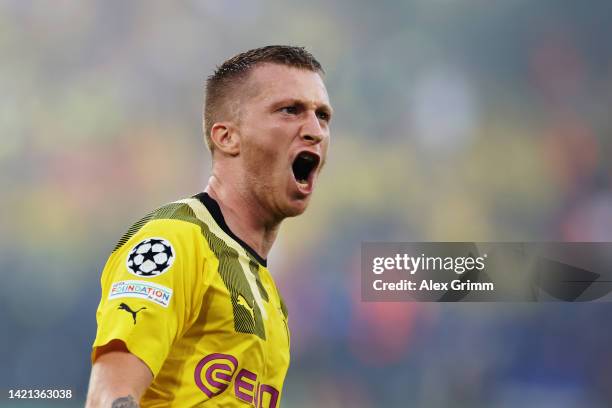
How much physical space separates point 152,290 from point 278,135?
713 millimetres

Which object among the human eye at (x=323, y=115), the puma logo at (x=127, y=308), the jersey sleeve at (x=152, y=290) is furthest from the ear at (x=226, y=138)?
the puma logo at (x=127, y=308)

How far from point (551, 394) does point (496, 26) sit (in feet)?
11.6

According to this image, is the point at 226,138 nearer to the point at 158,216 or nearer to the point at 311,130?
the point at 311,130

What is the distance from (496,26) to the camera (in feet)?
25.5

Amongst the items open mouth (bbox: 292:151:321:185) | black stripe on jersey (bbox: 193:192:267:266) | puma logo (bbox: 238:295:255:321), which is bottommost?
puma logo (bbox: 238:295:255:321)

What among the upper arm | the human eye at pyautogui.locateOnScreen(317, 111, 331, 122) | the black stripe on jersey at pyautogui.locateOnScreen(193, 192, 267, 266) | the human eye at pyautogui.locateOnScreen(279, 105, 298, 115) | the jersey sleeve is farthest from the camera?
the human eye at pyautogui.locateOnScreen(317, 111, 331, 122)

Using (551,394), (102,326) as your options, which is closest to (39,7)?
(551,394)

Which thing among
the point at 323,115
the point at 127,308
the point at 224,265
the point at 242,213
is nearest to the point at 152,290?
the point at 127,308

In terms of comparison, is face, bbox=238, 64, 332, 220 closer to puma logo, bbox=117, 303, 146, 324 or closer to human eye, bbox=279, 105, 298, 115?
human eye, bbox=279, 105, 298, 115

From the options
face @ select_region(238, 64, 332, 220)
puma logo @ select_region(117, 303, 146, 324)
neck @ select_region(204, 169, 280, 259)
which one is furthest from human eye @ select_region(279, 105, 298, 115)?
puma logo @ select_region(117, 303, 146, 324)

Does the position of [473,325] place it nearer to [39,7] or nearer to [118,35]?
[118,35]

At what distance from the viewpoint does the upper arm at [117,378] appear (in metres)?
1.63

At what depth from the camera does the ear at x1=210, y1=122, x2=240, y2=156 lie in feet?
7.82

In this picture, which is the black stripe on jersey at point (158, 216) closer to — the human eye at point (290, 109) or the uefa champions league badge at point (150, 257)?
the uefa champions league badge at point (150, 257)
